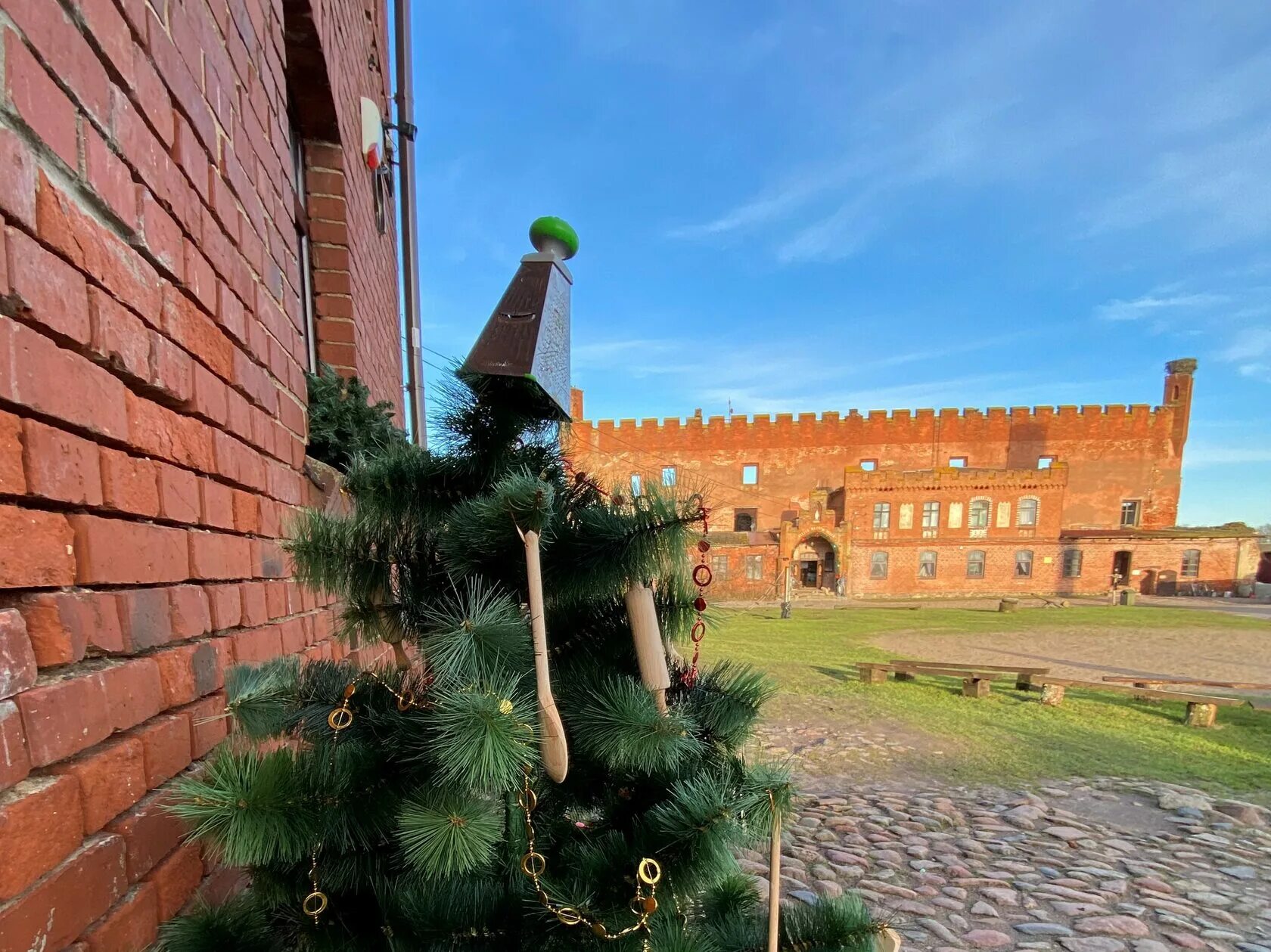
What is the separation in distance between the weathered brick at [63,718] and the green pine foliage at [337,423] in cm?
154

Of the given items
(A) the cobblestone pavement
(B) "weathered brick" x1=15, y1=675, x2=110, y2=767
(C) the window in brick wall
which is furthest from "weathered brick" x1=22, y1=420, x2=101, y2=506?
(A) the cobblestone pavement

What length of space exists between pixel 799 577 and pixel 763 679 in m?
30.3

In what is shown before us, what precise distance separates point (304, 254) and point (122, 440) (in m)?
2.45

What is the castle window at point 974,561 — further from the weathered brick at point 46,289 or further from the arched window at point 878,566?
the weathered brick at point 46,289

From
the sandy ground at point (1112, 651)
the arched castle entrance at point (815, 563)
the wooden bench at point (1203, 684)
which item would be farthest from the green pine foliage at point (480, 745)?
the arched castle entrance at point (815, 563)

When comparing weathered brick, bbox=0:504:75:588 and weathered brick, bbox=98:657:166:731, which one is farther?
weathered brick, bbox=98:657:166:731

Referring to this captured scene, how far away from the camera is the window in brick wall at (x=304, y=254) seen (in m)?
2.93

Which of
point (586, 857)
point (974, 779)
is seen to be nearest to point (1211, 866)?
point (974, 779)

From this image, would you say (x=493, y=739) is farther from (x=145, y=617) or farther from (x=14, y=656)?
(x=145, y=617)

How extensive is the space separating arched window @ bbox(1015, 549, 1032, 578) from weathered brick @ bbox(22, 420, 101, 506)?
33.9 m

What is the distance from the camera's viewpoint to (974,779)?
5039 mm

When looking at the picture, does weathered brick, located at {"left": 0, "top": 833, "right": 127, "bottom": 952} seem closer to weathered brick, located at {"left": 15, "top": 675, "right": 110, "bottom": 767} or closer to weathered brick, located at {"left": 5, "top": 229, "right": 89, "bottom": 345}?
weathered brick, located at {"left": 15, "top": 675, "right": 110, "bottom": 767}

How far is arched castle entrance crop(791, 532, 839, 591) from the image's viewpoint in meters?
29.0

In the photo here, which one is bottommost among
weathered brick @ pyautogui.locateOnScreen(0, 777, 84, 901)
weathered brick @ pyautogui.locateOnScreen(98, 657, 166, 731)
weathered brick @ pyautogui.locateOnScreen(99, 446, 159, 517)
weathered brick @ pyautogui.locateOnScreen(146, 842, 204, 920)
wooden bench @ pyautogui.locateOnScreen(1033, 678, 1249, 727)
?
wooden bench @ pyautogui.locateOnScreen(1033, 678, 1249, 727)
